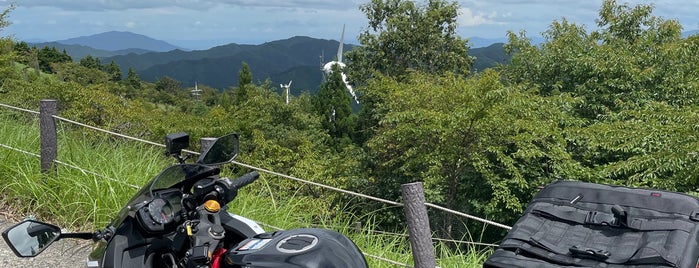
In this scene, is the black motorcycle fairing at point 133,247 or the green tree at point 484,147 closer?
the black motorcycle fairing at point 133,247

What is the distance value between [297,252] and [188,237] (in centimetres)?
32

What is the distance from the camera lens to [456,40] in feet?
91.9

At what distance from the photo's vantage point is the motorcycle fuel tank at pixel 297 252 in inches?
49.0

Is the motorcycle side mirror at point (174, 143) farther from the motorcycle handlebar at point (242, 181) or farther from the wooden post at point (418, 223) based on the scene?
the wooden post at point (418, 223)

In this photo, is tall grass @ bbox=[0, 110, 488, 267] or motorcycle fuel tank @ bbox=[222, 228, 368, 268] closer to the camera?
motorcycle fuel tank @ bbox=[222, 228, 368, 268]

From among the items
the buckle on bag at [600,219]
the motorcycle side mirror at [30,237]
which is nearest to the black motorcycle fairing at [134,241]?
the motorcycle side mirror at [30,237]

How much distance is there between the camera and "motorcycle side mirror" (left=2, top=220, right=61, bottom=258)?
144 centimetres

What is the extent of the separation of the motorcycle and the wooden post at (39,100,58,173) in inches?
133

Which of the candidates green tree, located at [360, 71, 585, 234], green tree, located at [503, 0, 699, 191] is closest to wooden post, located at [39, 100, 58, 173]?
green tree, located at [503, 0, 699, 191]

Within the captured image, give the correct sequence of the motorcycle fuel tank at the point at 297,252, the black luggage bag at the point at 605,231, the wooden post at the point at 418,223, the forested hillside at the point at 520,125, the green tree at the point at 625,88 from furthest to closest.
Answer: the forested hillside at the point at 520,125
the green tree at the point at 625,88
the wooden post at the point at 418,223
the black luggage bag at the point at 605,231
the motorcycle fuel tank at the point at 297,252

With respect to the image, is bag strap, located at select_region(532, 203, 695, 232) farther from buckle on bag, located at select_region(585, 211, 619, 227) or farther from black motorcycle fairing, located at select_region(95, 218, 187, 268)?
black motorcycle fairing, located at select_region(95, 218, 187, 268)

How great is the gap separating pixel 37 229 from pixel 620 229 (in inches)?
69.4

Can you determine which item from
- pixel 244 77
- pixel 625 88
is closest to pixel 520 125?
pixel 625 88

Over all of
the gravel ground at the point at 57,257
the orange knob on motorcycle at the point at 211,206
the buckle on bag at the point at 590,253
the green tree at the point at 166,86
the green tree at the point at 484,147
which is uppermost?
the orange knob on motorcycle at the point at 211,206
